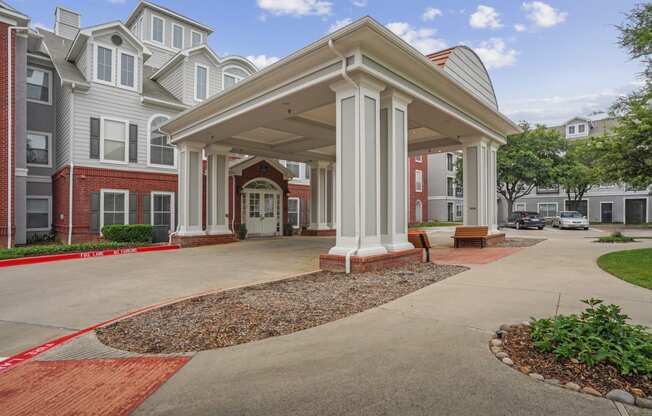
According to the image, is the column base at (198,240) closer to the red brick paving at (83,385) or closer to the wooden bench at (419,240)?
the wooden bench at (419,240)

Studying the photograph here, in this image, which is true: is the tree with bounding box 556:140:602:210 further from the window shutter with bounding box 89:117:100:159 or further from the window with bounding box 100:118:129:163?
the window shutter with bounding box 89:117:100:159

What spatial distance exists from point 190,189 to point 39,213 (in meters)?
7.25

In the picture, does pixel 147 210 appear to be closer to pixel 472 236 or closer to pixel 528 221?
pixel 472 236

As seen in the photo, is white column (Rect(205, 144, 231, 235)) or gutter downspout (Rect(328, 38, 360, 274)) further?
white column (Rect(205, 144, 231, 235))

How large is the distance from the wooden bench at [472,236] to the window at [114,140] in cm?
1329

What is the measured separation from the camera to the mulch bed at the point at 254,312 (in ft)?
12.2

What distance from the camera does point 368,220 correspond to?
23.6 ft

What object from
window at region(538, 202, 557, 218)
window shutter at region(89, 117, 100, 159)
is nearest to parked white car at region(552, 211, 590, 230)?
window at region(538, 202, 557, 218)

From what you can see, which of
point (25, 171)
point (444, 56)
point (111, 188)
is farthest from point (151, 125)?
point (444, 56)

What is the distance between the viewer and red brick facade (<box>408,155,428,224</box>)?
3328 cm

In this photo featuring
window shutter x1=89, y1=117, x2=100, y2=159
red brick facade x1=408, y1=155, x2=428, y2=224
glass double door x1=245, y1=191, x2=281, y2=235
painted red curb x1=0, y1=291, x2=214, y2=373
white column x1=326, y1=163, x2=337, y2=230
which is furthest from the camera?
red brick facade x1=408, y1=155, x2=428, y2=224

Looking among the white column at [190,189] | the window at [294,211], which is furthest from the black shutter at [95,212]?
the window at [294,211]

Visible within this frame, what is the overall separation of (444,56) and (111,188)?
42.8 ft

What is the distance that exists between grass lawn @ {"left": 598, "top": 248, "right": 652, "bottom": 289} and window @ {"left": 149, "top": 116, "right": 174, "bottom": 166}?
1587 cm
